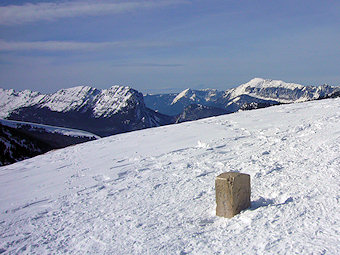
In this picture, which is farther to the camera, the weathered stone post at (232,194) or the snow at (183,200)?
the weathered stone post at (232,194)

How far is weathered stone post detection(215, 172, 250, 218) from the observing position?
7062mm

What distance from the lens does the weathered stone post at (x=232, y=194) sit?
7062 mm

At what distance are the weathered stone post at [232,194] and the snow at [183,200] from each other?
0.63ft

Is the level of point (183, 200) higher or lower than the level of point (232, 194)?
lower

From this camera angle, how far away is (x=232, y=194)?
7.04 meters

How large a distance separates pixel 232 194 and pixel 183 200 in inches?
82.6

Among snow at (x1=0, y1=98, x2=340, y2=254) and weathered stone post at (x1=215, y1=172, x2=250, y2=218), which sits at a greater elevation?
weathered stone post at (x1=215, y1=172, x2=250, y2=218)

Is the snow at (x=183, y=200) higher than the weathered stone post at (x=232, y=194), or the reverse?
the weathered stone post at (x=232, y=194)

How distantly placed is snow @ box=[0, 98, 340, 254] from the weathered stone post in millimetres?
192

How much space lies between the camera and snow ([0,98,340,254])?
627 centimetres

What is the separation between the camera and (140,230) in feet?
23.9

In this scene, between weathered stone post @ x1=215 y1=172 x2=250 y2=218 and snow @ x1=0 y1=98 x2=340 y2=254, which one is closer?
snow @ x1=0 y1=98 x2=340 y2=254

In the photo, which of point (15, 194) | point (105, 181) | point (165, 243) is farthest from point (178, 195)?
point (15, 194)

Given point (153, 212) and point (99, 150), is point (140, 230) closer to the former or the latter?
point (153, 212)
